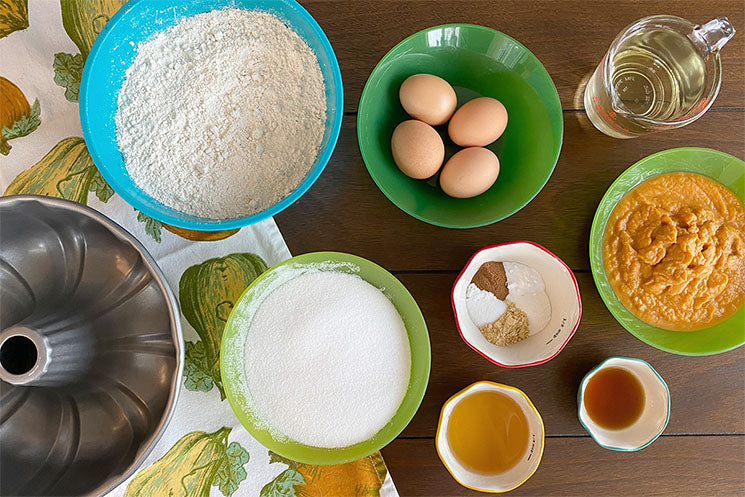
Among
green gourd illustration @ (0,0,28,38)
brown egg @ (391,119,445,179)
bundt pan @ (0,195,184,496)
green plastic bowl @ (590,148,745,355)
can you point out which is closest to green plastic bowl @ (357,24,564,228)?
brown egg @ (391,119,445,179)

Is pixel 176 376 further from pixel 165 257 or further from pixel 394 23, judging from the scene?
pixel 394 23

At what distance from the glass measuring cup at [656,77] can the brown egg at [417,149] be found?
30cm

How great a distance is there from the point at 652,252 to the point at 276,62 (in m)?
0.70

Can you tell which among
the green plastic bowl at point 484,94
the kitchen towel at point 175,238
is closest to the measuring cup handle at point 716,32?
the green plastic bowl at point 484,94

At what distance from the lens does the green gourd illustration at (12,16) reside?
914 millimetres

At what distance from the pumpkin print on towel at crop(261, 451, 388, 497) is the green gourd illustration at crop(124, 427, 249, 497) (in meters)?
0.07

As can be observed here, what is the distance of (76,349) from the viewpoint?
2.59ft

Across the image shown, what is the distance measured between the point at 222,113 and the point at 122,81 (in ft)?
0.56

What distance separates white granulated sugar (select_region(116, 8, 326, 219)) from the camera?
85 cm

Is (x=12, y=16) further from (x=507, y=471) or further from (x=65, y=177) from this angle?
(x=507, y=471)

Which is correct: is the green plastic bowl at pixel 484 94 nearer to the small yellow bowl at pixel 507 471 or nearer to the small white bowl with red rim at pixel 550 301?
the small white bowl with red rim at pixel 550 301

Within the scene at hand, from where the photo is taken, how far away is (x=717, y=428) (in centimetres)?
96

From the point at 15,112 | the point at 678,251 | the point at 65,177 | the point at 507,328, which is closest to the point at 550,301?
the point at 507,328

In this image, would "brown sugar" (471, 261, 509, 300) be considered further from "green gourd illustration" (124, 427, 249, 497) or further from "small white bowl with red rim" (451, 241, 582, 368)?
"green gourd illustration" (124, 427, 249, 497)
